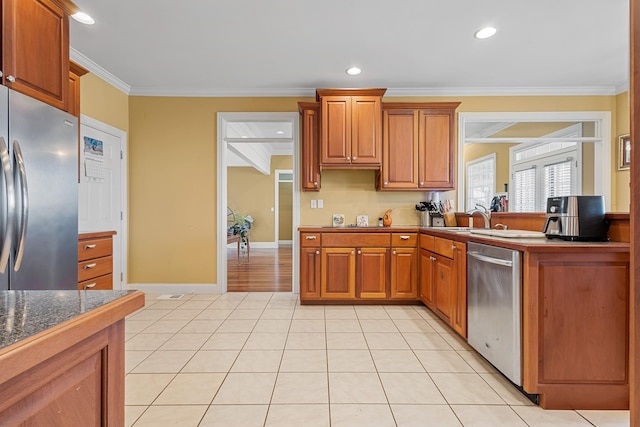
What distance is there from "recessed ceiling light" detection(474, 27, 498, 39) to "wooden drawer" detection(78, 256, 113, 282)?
Answer: 3800mm

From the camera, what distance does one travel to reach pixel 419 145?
3.75m

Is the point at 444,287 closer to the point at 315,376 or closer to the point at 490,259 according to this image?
the point at 490,259

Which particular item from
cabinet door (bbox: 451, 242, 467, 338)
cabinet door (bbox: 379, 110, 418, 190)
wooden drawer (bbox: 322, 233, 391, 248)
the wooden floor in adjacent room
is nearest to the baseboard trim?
the wooden floor in adjacent room

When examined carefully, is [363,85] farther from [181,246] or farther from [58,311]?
[58,311]

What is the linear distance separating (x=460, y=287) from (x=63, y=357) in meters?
2.49

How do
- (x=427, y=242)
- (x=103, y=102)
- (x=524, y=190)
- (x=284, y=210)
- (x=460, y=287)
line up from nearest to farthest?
(x=460, y=287) → (x=427, y=242) → (x=103, y=102) → (x=524, y=190) → (x=284, y=210)

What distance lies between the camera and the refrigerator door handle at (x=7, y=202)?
1.46 metres

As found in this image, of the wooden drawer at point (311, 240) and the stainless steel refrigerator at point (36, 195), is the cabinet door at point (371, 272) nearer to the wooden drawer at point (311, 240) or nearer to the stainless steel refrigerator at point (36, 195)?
the wooden drawer at point (311, 240)

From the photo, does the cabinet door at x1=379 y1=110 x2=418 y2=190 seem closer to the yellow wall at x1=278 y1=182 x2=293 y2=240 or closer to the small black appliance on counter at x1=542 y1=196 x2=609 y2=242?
the small black appliance on counter at x1=542 y1=196 x2=609 y2=242

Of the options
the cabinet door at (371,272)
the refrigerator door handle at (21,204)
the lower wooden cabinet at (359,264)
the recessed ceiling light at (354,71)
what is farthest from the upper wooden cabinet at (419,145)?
the refrigerator door handle at (21,204)

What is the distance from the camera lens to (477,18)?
2600 millimetres

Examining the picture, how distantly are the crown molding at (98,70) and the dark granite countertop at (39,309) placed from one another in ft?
11.4

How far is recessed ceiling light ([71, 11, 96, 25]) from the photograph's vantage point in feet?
8.36

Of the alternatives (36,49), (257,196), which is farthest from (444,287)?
(257,196)
